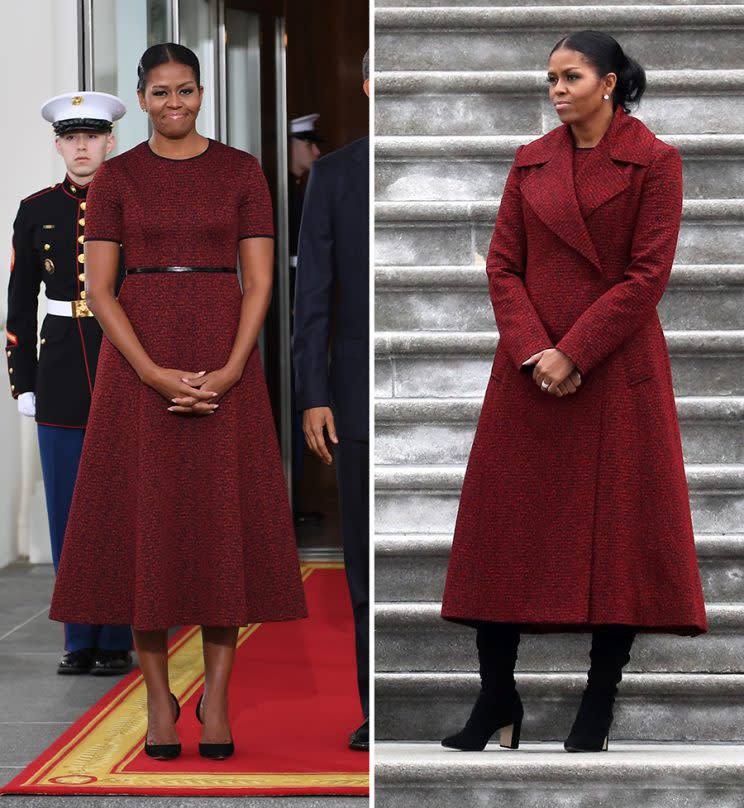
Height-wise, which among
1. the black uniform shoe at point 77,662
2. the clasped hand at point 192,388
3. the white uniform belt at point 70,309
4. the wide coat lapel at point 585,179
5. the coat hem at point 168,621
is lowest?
the black uniform shoe at point 77,662

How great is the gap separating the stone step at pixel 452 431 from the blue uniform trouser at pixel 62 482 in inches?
62.5

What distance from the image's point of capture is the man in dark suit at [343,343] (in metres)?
3.82

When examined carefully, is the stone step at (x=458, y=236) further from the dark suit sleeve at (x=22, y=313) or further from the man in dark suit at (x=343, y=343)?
the dark suit sleeve at (x=22, y=313)

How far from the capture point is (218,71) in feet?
24.6

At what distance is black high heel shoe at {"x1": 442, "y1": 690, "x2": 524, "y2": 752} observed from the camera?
3176 millimetres

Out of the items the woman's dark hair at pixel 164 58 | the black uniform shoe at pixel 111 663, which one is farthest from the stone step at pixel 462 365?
the black uniform shoe at pixel 111 663

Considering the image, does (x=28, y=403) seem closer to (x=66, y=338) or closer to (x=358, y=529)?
(x=66, y=338)

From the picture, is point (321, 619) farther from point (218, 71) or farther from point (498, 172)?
point (218, 71)

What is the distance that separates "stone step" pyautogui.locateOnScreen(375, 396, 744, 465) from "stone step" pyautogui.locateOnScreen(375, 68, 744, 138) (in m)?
1.01

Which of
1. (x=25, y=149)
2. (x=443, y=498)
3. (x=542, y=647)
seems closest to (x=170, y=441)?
(x=443, y=498)

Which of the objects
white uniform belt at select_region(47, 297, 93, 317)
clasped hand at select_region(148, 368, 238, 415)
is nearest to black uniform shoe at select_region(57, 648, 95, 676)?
white uniform belt at select_region(47, 297, 93, 317)

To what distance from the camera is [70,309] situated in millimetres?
5176

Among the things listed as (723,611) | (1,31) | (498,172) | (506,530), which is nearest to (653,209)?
(506,530)

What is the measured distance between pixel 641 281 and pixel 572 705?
104cm
